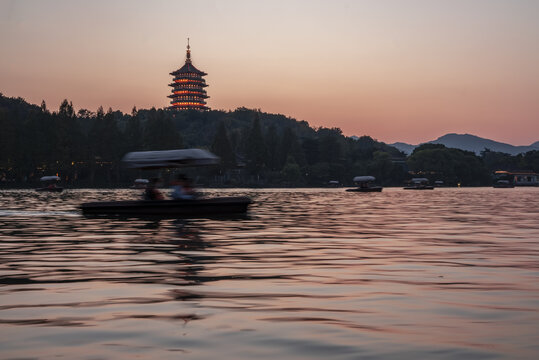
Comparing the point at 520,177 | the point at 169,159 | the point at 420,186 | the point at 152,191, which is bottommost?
the point at 420,186

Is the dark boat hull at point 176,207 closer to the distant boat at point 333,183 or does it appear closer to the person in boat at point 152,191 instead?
the person in boat at point 152,191

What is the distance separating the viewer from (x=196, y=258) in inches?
515

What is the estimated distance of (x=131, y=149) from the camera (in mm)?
113875

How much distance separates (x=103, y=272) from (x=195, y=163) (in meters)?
17.7

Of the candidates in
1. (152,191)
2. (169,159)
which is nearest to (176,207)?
(152,191)

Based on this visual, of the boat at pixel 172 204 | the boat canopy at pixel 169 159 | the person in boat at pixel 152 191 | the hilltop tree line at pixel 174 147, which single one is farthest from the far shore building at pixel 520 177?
the person in boat at pixel 152 191

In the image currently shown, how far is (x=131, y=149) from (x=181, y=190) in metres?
89.7

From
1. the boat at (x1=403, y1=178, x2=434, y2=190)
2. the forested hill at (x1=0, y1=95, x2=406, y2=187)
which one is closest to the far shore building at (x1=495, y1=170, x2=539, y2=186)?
the forested hill at (x1=0, y1=95, x2=406, y2=187)

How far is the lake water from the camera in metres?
5.97

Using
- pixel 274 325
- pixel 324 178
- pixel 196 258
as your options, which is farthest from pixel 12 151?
pixel 274 325

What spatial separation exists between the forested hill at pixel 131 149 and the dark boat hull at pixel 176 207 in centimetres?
7940

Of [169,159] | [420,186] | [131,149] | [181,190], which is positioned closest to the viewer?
[181,190]

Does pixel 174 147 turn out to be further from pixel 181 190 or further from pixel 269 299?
pixel 269 299

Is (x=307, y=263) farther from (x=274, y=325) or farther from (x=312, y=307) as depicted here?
(x=274, y=325)
